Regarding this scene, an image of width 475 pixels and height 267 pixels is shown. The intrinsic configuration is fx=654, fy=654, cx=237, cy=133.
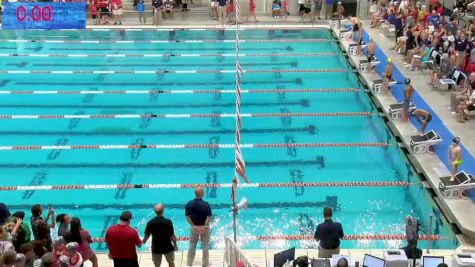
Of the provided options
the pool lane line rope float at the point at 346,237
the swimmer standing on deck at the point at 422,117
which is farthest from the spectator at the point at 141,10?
the pool lane line rope float at the point at 346,237

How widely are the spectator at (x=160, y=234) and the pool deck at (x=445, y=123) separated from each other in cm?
431

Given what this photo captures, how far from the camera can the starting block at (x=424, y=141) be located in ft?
37.3

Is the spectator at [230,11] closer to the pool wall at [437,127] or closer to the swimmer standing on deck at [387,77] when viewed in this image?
the pool wall at [437,127]

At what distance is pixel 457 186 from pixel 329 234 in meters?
3.58

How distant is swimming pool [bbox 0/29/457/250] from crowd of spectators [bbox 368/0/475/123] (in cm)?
164

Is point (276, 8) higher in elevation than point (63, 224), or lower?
higher

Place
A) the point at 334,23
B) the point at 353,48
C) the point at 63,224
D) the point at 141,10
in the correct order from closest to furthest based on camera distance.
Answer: the point at 63,224 < the point at 353,48 < the point at 334,23 < the point at 141,10

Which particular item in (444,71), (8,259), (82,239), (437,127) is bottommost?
(437,127)

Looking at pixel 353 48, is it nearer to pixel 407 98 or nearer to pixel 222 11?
pixel 407 98

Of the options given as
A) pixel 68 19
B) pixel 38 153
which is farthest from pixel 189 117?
pixel 68 19

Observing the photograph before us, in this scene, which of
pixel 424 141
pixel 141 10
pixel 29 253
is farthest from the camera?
pixel 141 10

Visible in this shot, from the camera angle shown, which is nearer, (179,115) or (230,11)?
(179,115)

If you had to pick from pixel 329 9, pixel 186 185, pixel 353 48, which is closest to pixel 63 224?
pixel 186 185

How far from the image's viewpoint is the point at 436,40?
16.2 metres
